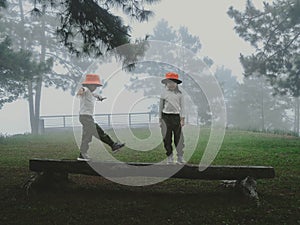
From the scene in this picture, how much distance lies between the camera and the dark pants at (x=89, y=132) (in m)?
5.80

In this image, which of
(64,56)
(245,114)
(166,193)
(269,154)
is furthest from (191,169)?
(245,114)

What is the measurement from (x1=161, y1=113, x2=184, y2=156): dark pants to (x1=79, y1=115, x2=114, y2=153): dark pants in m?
0.96

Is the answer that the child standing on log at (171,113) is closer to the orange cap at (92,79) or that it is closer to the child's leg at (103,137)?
the child's leg at (103,137)

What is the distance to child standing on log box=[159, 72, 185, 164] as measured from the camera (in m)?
5.49

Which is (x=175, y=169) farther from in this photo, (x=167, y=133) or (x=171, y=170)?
(x=167, y=133)

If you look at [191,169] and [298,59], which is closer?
[191,169]

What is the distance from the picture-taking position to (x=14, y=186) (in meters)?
6.12

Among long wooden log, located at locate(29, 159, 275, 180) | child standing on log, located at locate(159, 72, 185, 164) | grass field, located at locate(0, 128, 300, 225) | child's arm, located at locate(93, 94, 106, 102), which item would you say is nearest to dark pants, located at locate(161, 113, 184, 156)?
child standing on log, located at locate(159, 72, 185, 164)

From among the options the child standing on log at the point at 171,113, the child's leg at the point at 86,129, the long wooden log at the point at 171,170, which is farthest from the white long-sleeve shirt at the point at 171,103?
the child's leg at the point at 86,129

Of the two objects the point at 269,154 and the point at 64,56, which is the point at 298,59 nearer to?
the point at 269,154

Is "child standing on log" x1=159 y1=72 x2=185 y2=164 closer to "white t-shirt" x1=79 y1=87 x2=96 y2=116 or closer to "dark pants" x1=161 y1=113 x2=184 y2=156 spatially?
"dark pants" x1=161 y1=113 x2=184 y2=156

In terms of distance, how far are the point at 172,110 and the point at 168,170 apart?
3.16 ft

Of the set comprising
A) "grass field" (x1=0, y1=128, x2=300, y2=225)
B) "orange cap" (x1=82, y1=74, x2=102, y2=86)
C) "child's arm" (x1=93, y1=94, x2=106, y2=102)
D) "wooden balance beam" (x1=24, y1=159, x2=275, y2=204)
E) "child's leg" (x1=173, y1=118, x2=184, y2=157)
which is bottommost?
"grass field" (x1=0, y1=128, x2=300, y2=225)

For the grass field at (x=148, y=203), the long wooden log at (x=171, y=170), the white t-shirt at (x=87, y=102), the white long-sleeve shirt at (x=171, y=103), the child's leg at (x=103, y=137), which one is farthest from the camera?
the child's leg at (x=103, y=137)
